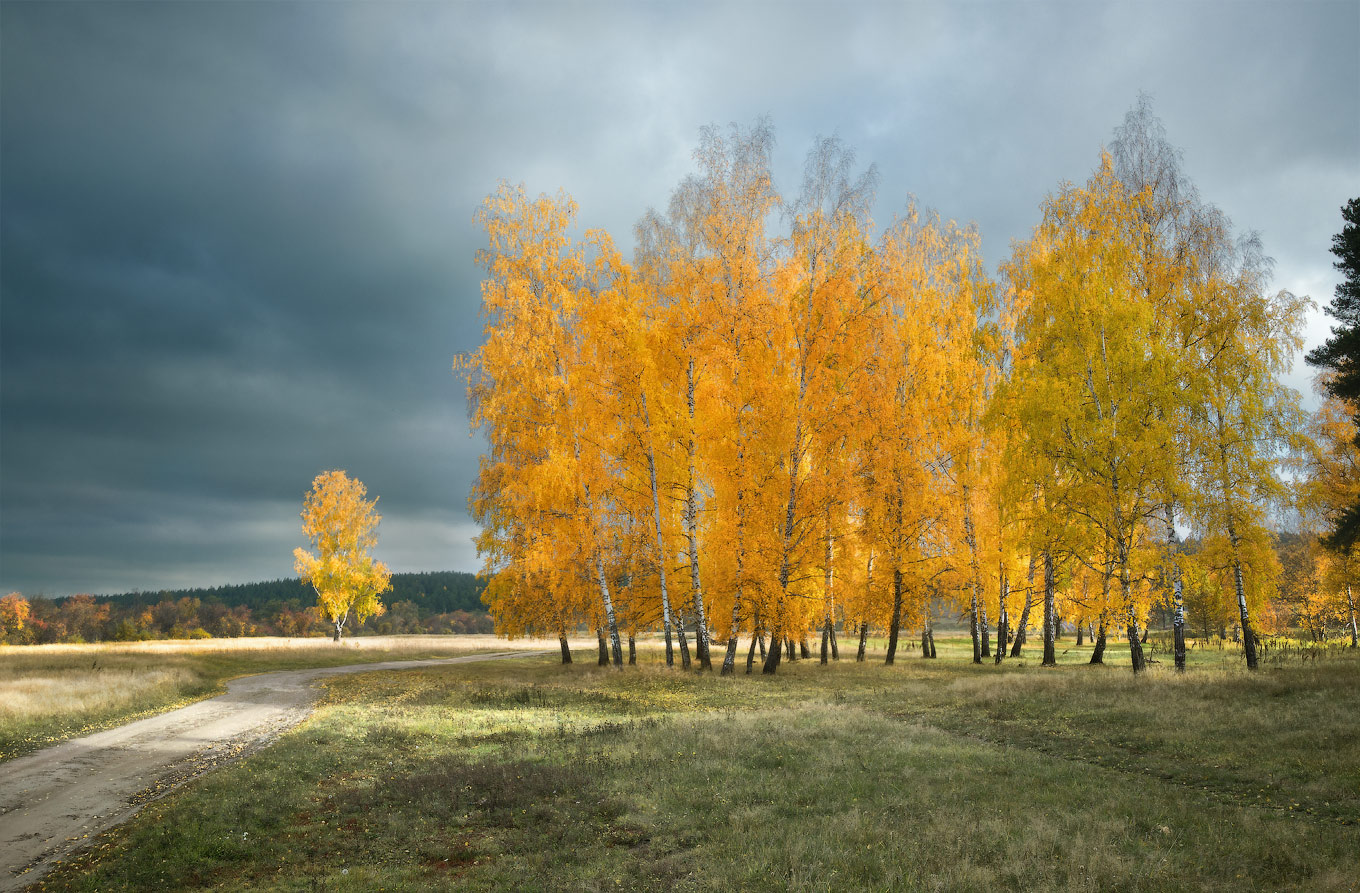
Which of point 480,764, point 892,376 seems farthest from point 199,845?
point 892,376

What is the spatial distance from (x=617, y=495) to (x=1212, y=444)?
20.0 meters

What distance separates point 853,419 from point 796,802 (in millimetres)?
16728

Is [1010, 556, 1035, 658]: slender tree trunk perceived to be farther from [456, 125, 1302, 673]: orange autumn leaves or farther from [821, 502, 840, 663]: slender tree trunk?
[821, 502, 840, 663]: slender tree trunk

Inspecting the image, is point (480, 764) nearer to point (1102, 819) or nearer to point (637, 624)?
point (1102, 819)

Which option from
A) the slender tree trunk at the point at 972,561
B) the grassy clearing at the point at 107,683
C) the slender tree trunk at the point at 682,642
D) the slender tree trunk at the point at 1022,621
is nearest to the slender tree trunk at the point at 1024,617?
the slender tree trunk at the point at 1022,621

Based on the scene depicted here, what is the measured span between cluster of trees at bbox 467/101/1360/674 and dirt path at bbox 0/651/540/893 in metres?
11.5

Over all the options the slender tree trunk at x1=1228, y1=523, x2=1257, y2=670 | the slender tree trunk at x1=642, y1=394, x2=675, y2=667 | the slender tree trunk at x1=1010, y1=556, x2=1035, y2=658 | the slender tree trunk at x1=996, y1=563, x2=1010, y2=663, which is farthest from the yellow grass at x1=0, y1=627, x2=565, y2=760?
the slender tree trunk at x1=1010, y1=556, x2=1035, y2=658

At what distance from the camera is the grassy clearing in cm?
1650

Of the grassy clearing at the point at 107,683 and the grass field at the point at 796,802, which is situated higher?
the grass field at the point at 796,802

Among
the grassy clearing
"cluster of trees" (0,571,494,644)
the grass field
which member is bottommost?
"cluster of trees" (0,571,494,644)

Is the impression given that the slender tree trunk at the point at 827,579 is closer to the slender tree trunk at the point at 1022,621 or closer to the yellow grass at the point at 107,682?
the slender tree trunk at the point at 1022,621

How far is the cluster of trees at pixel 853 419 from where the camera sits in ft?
69.7

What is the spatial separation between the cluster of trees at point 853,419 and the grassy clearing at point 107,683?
12.6 m

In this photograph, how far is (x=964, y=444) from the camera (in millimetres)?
30438
